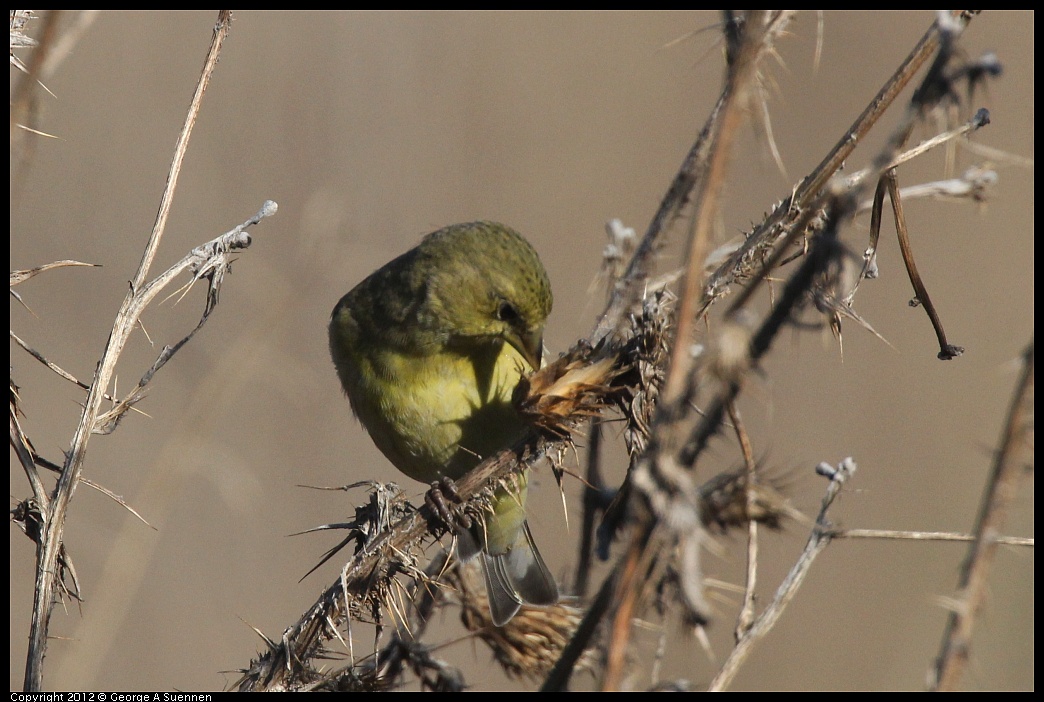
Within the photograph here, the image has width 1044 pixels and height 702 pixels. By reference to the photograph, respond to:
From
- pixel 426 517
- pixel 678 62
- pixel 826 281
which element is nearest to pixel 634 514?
pixel 826 281

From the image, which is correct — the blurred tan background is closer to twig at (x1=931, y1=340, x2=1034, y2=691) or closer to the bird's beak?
the bird's beak

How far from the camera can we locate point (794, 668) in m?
5.61

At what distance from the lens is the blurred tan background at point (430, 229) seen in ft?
18.3

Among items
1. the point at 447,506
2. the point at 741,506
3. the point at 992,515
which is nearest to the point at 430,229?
the point at 447,506

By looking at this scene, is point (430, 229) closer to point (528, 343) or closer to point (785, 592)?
point (528, 343)

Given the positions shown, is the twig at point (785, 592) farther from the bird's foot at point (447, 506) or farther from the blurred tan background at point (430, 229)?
the blurred tan background at point (430, 229)

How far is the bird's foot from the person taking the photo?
2211 millimetres

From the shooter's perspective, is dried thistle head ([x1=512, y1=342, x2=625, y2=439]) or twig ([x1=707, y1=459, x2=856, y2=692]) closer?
twig ([x1=707, y1=459, x2=856, y2=692])

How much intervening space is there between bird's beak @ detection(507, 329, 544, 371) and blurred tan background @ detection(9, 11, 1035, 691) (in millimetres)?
1600

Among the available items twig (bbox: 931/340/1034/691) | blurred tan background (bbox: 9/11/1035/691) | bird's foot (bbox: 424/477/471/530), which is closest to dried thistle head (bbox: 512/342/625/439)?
bird's foot (bbox: 424/477/471/530)

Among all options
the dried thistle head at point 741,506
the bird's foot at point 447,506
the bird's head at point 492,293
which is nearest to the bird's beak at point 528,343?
the bird's head at point 492,293

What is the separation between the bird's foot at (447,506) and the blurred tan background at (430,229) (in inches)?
105

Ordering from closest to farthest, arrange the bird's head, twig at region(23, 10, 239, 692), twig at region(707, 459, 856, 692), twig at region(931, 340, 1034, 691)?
twig at region(931, 340, 1034, 691)
twig at region(707, 459, 856, 692)
twig at region(23, 10, 239, 692)
the bird's head

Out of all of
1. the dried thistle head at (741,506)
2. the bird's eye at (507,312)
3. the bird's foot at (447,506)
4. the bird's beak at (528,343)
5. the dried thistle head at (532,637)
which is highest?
the dried thistle head at (741,506)
